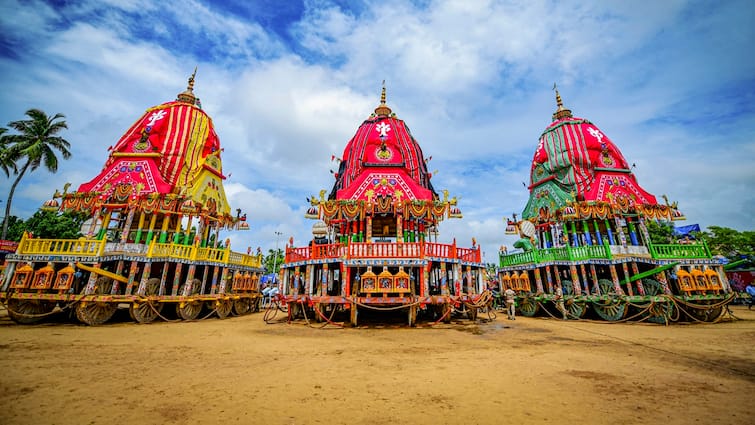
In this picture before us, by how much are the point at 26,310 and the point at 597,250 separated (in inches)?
1043

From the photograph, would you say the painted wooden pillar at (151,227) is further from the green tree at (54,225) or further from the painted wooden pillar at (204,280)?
the green tree at (54,225)

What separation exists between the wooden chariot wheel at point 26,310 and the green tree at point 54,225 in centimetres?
1585

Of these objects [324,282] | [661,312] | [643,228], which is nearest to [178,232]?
[324,282]

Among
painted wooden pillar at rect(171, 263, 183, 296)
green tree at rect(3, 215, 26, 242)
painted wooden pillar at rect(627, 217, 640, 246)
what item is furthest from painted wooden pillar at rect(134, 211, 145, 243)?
painted wooden pillar at rect(627, 217, 640, 246)

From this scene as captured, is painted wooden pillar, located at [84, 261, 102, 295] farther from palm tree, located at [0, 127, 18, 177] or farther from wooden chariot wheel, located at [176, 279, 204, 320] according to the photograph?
palm tree, located at [0, 127, 18, 177]

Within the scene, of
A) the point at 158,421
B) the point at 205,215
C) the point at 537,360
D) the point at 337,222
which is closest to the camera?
the point at 158,421

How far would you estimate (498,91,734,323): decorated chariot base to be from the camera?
13.6 meters

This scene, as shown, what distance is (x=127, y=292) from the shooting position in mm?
13883

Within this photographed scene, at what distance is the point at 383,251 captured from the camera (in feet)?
43.5

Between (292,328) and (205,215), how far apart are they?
10285 mm

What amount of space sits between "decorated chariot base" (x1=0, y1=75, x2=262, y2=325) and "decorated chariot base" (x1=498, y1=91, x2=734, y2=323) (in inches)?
698

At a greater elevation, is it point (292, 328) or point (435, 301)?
point (435, 301)

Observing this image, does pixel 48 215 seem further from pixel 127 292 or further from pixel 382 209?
pixel 382 209

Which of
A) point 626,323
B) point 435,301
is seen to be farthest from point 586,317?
point 435,301
